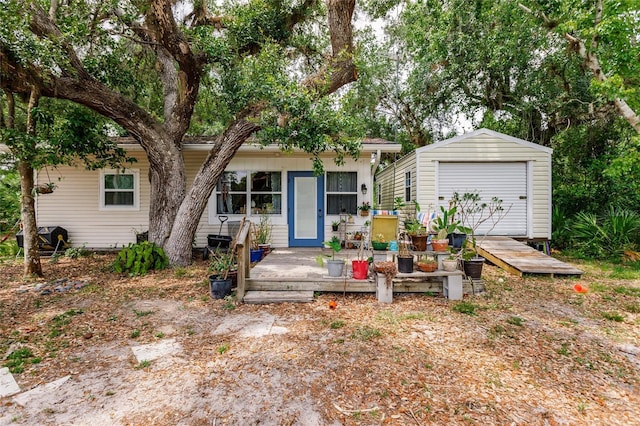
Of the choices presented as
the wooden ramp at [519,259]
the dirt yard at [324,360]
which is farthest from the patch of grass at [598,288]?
the wooden ramp at [519,259]

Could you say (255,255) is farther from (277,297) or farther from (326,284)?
(326,284)

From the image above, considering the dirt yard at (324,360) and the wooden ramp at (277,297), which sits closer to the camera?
the dirt yard at (324,360)

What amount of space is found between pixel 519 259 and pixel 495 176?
9.38 feet

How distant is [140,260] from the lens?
19.9ft

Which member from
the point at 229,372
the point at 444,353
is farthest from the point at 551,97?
the point at 229,372

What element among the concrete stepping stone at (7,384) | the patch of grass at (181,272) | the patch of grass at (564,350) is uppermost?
the patch of grass at (181,272)

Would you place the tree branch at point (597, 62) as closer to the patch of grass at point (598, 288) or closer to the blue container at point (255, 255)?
the patch of grass at point (598, 288)

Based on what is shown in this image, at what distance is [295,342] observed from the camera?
3141 mm

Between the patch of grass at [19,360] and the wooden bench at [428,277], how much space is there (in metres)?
3.69

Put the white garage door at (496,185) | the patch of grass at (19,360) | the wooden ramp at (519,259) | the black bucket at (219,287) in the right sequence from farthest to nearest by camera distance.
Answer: the white garage door at (496,185)
the wooden ramp at (519,259)
the black bucket at (219,287)
the patch of grass at (19,360)

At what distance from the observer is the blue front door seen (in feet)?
27.7

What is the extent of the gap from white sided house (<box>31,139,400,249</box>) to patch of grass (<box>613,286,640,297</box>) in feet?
16.7

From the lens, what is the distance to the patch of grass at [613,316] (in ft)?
12.5

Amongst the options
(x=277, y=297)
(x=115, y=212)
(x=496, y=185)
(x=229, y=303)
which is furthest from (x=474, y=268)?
(x=115, y=212)
